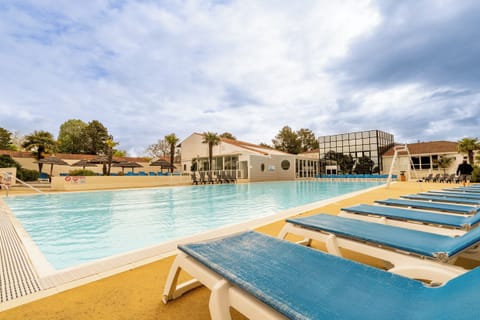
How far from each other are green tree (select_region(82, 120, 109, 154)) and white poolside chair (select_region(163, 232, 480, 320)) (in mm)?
42904

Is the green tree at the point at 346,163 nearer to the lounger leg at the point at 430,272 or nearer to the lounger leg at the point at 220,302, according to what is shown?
the lounger leg at the point at 430,272

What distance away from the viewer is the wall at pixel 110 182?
15.2m

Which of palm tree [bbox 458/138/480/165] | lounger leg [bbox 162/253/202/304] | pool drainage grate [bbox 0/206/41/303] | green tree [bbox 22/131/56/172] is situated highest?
green tree [bbox 22/131/56/172]

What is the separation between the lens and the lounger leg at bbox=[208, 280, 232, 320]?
1158 mm

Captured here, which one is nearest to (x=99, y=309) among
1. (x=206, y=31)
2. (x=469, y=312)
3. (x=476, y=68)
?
(x=469, y=312)

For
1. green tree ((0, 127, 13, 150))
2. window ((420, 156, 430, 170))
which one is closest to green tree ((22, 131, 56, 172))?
green tree ((0, 127, 13, 150))

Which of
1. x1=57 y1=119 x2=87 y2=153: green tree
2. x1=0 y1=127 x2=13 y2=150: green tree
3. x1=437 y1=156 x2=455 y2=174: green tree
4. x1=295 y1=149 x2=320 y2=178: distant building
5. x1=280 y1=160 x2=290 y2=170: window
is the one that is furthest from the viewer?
x1=57 y1=119 x2=87 y2=153: green tree

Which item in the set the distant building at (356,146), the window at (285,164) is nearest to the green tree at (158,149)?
the window at (285,164)

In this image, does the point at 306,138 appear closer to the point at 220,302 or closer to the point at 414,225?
the point at 414,225

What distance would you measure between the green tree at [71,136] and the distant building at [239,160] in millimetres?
19840

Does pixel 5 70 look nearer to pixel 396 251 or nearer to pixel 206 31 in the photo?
pixel 206 31

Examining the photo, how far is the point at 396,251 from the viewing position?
1843 millimetres

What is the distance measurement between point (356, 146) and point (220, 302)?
109 ft

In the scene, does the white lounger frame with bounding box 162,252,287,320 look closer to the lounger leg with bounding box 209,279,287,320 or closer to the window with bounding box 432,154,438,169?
the lounger leg with bounding box 209,279,287,320
